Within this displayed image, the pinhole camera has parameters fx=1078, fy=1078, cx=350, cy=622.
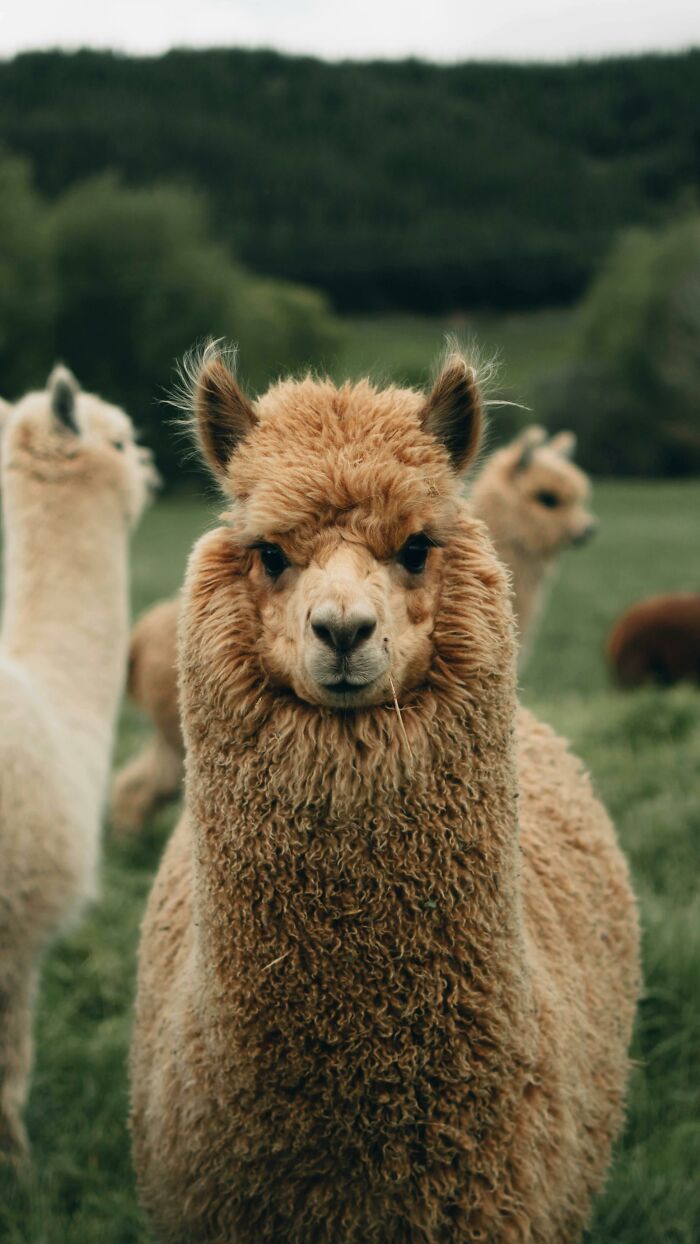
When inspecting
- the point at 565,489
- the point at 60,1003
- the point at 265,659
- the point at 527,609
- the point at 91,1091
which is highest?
the point at 565,489

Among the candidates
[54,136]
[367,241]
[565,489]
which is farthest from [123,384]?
[565,489]

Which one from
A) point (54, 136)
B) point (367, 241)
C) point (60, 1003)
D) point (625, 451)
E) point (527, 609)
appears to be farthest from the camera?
point (367, 241)

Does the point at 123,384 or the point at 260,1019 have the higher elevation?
the point at 123,384

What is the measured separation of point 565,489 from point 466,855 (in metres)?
5.75

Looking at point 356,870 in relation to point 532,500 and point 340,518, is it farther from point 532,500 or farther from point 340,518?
point 532,500

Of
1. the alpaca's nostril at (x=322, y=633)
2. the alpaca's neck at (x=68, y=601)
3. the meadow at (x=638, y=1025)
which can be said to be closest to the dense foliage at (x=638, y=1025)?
the meadow at (x=638, y=1025)

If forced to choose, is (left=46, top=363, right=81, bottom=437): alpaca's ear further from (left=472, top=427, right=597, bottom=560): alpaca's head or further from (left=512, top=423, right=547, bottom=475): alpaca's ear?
(left=512, top=423, right=547, bottom=475): alpaca's ear

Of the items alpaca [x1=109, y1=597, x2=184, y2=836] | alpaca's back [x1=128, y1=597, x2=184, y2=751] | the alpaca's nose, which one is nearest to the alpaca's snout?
the alpaca's nose

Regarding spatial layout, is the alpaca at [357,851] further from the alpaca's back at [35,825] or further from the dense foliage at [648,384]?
the dense foliage at [648,384]

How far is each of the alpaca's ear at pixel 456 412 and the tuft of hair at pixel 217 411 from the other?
0.34 meters

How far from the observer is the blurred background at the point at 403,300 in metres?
3.43

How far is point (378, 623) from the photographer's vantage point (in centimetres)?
169

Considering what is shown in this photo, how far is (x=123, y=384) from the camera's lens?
127ft

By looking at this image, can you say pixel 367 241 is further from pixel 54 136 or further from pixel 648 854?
pixel 648 854
